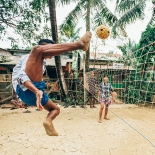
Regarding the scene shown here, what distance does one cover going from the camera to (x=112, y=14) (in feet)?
27.5

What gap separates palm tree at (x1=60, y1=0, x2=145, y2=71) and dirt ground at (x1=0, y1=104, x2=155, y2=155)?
4515 mm

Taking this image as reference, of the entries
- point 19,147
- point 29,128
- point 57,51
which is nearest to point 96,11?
point 29,128

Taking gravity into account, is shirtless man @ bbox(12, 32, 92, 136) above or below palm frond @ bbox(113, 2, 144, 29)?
below

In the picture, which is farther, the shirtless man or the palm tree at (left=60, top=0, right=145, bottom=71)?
the palm tree at (left=60, top=0, right=145, bottom=71)

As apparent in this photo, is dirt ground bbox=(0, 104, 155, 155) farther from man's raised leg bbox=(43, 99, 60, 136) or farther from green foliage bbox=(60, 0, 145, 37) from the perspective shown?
green foliage bbox=(60, 0, 145, 37)

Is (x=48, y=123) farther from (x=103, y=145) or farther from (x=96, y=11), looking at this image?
(x=96, y=11)

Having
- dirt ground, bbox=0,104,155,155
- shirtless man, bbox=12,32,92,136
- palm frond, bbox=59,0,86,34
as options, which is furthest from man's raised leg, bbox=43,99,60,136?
palm frond, bbox=59,0,86,34

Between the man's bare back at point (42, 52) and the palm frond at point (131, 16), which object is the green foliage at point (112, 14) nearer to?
the palm frond at point (131, 16)

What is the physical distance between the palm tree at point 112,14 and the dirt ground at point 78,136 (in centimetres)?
451

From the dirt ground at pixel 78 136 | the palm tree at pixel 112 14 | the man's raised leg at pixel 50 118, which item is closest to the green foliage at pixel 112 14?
the palm tree at pixel 112 14

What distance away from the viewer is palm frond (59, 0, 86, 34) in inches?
318

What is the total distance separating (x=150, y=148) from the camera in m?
3.44

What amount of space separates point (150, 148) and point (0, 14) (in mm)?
6393

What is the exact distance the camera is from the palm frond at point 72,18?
26.5 ft
